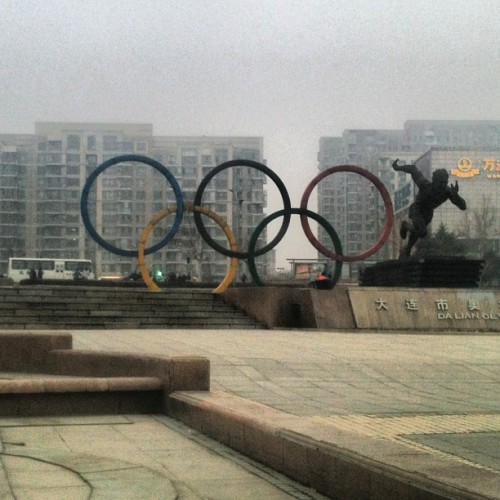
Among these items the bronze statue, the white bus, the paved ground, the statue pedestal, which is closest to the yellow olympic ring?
the statue pedestal

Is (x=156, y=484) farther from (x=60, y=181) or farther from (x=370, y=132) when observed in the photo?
(x=370, y=132)

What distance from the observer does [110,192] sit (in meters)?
47.8

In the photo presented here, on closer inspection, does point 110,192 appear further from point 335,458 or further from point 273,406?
point 335,458

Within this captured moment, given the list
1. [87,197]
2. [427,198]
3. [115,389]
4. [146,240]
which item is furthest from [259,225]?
[115,389]

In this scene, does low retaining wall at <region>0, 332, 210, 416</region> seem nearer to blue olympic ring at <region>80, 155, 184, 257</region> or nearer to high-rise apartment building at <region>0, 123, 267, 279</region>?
blue olympic ring at <region>80, 155, 184, 257</region>

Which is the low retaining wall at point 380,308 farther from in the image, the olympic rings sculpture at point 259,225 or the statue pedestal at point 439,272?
the olympic rings sculpture at point 259,225

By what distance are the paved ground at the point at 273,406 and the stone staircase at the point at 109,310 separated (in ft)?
16.9

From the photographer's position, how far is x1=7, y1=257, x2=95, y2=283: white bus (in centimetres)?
4622

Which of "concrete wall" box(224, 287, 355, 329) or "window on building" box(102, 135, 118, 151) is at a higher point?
"window on building" box(102, 135, 118, 151)

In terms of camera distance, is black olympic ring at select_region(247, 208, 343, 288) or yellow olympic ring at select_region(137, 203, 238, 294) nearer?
yellow olympic ring at select_region(137, 203, 238, 294)

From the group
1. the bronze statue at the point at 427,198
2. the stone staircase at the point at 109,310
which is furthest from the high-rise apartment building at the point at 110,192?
the stone staircase at the point at 109,310

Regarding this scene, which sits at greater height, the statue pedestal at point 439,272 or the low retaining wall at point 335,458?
the statue pedestal at point 439,272

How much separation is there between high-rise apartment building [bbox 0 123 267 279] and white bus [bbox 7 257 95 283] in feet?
4.76

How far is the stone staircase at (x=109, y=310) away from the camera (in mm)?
16609
